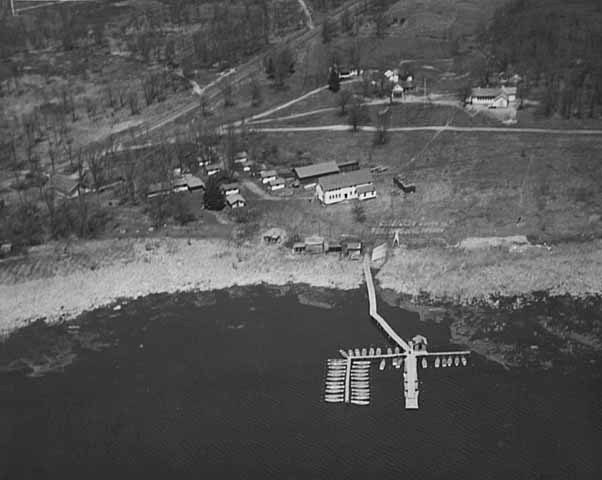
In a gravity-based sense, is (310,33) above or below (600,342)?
above

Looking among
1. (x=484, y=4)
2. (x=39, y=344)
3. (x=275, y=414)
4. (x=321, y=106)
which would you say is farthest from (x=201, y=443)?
(x=484, y=4)

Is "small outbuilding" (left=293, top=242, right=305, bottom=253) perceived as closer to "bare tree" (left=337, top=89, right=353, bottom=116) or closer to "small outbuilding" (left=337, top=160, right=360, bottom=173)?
"small outbuilding" (left=337, top=160, right=360, bottom=173)

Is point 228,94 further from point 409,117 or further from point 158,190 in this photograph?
point 158,190

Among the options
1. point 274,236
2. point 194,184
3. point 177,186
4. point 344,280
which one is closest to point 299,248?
point 274,236

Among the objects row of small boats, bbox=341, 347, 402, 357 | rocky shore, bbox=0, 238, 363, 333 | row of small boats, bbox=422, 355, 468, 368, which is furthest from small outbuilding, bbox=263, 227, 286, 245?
row of small boats, bbox=422, 355, 468, 368

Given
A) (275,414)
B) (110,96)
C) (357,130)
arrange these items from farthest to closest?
(110,96) < (357,130) < (275,414)

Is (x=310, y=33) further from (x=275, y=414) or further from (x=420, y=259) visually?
(x=275, y=414)
